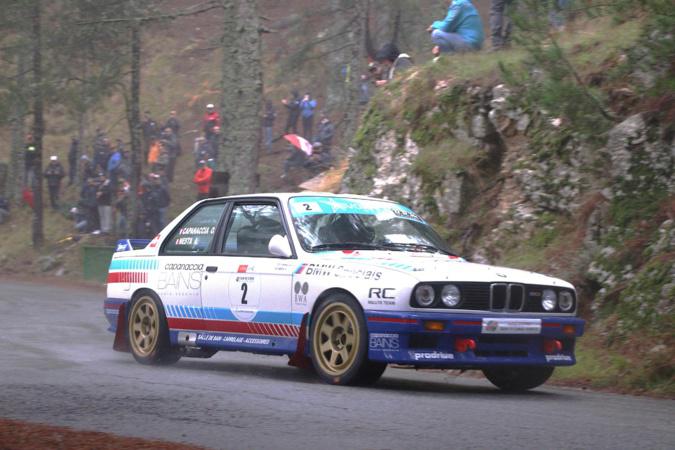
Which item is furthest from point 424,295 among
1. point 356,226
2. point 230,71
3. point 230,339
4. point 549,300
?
point 230,71

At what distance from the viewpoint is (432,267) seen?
8.87 meters

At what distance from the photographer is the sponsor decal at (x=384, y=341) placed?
27.8ft

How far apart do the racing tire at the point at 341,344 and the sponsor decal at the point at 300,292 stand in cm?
20

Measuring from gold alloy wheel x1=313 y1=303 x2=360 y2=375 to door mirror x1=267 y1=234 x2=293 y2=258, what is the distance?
75cm

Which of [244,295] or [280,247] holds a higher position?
[280,247]

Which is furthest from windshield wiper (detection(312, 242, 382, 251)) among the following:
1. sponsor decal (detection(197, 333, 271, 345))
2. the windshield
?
sponsor decal (detection(197, 333, 271, 345))

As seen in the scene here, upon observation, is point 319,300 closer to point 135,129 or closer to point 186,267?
point 186,267

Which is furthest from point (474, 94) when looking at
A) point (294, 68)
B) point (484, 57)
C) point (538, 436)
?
point (294, 68)

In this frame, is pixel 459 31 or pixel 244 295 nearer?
pixel 244 295

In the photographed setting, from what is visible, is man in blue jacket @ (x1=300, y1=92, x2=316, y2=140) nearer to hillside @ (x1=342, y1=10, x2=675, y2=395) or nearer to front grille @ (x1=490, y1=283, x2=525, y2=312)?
hillside @ (x1=342, y1=10, x2=675, y2=395)

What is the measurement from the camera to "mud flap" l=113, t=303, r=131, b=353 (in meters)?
11.1

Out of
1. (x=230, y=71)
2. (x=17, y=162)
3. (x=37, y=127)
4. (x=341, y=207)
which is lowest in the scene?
(x=341, y=207)

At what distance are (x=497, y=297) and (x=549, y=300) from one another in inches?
23.8

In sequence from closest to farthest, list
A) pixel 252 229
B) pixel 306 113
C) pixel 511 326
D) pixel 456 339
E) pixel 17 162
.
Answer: pixel 456 339
pixel 511 326
pixel 252 229
pixel 306 113
pixel 17 162
